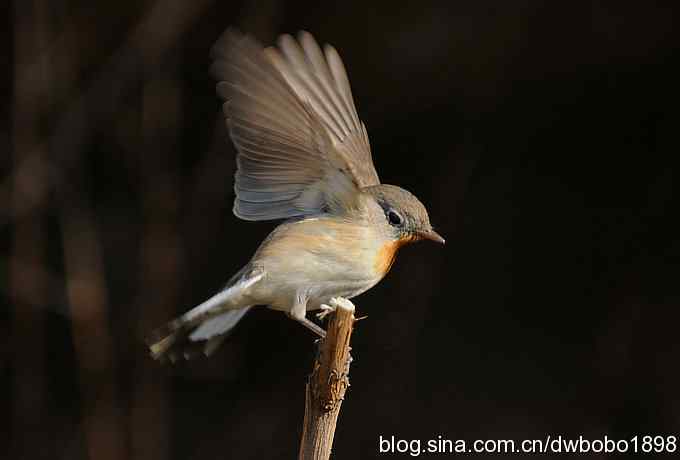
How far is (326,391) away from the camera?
275 cm

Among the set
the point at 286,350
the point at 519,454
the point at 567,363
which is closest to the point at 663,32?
the point at 567,363

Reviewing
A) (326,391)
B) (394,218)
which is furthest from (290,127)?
(326,391)

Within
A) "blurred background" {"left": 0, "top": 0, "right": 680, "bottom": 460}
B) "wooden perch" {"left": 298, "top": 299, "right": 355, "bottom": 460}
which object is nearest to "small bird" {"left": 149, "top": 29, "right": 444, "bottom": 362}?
"wooden perch" {"left": 298, "top": 299, "right": 355, "bottom": 460}

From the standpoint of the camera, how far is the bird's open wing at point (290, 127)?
9.98ft

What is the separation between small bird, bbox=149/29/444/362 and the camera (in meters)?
3.03

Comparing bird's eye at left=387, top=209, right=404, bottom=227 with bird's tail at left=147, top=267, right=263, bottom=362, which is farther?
bird's tail at left=147, top=267, right=263, bottom=362

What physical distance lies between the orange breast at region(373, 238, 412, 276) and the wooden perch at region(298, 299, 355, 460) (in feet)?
1.08

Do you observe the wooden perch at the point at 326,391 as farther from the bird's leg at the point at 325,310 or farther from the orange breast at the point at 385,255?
the orange breast at the point at 385,255

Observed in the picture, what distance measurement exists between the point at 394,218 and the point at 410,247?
2231 mm

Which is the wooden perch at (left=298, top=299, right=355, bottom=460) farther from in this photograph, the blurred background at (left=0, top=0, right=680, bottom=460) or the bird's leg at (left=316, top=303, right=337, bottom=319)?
the blurred background at (left=0, top=0, right=680, bottom=460)

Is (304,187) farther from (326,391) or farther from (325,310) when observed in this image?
(326,391)

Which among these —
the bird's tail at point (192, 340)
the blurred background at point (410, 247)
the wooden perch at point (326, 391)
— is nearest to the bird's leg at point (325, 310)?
the wooden perch at point (326, 391)

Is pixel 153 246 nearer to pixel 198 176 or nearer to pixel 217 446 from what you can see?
pixel 198 176

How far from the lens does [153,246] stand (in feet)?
17.4
